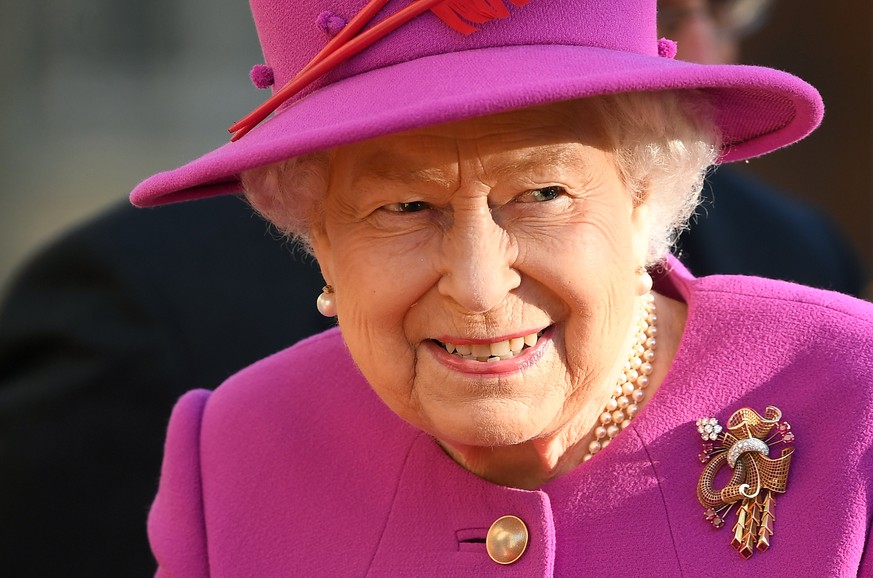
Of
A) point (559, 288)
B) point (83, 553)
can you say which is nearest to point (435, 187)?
point (559, 288)

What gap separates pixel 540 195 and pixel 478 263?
0.19 meters

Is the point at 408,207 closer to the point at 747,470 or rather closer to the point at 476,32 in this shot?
the point at 476,32

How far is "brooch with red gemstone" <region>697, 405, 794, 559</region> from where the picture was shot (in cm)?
253

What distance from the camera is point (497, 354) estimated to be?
8.16ft

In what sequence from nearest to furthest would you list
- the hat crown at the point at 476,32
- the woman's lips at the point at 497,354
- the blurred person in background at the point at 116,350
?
the hat crown at the point at 476,32 → the woman's lips at the point at 497,354 → the blurred person in background at the point at 116,350

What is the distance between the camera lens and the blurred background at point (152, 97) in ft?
27.0

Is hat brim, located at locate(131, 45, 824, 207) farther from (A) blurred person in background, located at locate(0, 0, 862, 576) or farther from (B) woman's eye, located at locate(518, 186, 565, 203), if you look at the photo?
(A) blurred person in background, located at locate(0, 0, 862, 576)

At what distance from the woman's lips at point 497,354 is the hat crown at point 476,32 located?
512 millimetres

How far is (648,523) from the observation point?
8.66ft

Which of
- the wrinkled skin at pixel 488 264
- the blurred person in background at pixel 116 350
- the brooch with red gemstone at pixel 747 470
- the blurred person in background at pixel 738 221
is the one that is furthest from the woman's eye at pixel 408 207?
→ the blurred person in background at pixel 738 221

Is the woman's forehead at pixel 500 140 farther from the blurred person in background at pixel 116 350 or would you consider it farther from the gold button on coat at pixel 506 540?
the blurred person in background at pixel 116 350

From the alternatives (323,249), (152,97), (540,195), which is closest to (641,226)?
(540,195)

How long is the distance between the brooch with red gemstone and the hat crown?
2.45 ft

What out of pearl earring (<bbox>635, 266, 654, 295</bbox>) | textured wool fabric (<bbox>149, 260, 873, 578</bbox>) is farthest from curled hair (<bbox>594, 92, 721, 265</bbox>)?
textured wool fabric (<bbox>149, 260, 873, 578</bbox>)
